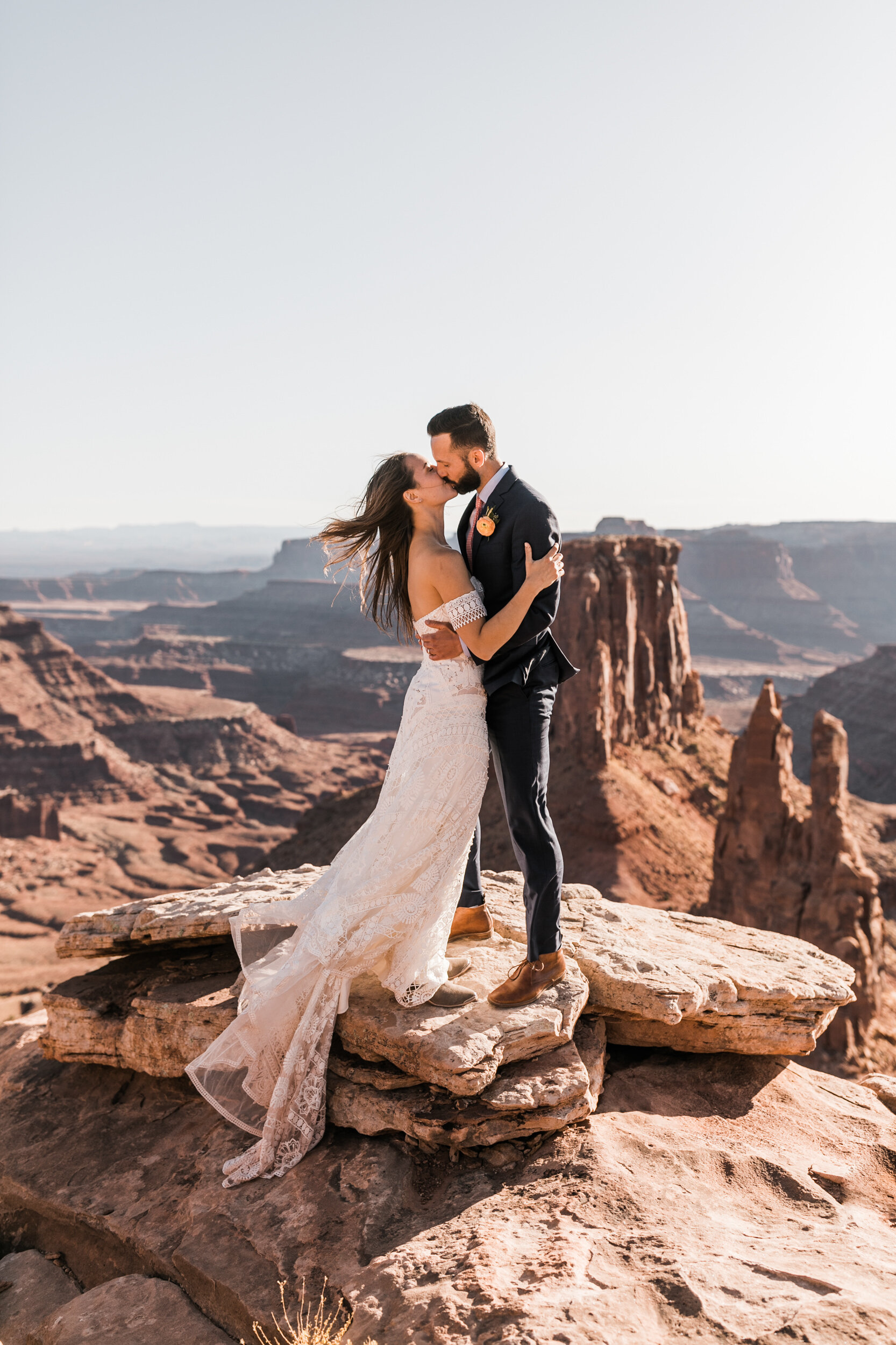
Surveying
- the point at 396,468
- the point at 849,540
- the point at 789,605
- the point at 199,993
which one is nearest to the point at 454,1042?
the point at 199,993

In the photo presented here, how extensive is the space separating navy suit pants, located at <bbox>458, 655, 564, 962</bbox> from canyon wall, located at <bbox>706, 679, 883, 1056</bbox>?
39.1 ft

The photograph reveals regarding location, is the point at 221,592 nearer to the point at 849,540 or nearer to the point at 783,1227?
the point at 849,540

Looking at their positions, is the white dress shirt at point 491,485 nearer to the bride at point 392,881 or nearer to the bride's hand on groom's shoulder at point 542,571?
the bride at point 392,881

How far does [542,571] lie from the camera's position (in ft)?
11.8

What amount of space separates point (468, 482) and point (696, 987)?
2.91m

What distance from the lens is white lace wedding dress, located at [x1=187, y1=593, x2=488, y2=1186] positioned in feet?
12.5

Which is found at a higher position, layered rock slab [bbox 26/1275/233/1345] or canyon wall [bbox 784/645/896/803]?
layered rock slab [bbox 26/1275/233/1345]

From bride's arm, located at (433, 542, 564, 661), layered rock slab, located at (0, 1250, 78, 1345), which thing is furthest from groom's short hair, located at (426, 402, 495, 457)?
layered rock slab, located at (0, 1250, 78, 1345)

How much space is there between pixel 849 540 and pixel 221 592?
13894 cm

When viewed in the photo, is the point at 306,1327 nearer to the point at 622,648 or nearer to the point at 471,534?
the point at 471,534

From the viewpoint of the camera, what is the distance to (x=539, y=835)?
389cm

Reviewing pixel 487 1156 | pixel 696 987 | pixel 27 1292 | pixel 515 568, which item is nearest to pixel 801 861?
pixel 696 987

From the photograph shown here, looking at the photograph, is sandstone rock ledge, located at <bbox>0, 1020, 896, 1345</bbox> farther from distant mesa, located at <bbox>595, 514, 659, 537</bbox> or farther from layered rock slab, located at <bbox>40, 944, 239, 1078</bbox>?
distant mesa, located at <bbox>595, 514, 659, 537</bbox>

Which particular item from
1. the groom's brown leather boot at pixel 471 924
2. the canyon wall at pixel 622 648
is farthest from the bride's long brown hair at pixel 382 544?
the canyon wall at pixel 622 648
